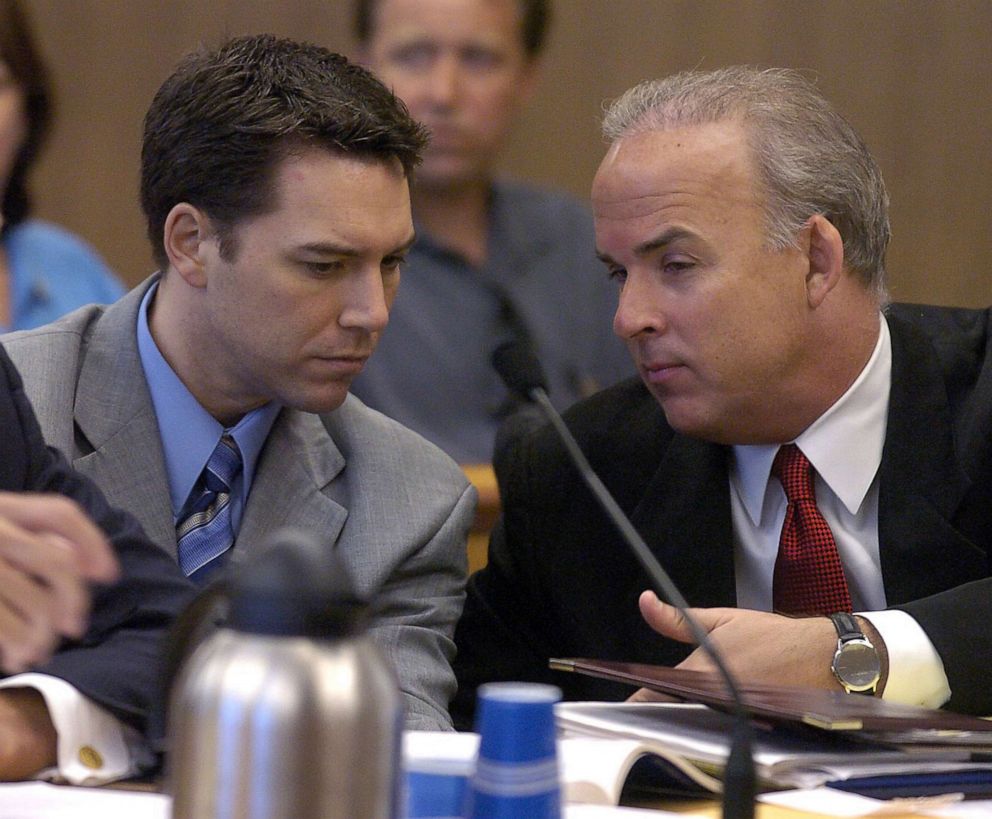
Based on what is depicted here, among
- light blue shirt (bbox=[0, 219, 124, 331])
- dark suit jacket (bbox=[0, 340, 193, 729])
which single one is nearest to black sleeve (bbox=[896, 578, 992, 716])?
dark suit jacket (bbox=[0, 340, 193, 729])

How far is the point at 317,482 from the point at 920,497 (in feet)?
2.16

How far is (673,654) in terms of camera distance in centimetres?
172

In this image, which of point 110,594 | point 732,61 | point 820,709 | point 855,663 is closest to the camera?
point 820,709

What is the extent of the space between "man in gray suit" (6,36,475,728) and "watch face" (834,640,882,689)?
424 mm

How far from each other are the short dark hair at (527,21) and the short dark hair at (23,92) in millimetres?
647

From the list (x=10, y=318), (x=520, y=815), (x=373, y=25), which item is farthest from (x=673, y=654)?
(x=373, y=25)

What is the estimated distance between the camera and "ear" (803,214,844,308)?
171cm

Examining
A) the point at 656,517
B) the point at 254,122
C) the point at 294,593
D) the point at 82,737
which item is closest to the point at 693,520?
the point at 656,517

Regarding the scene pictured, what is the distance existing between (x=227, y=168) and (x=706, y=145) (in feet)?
1.79

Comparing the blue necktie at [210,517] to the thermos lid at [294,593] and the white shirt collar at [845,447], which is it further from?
the thermos lid at [294,593]

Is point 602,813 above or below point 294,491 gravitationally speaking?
below

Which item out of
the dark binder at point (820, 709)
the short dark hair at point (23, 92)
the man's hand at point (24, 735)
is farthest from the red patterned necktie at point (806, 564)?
the short dark hair at point (23, 92)

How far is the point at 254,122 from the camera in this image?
5.64 feet

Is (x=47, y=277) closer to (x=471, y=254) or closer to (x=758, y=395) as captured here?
(x=471, y=254)
